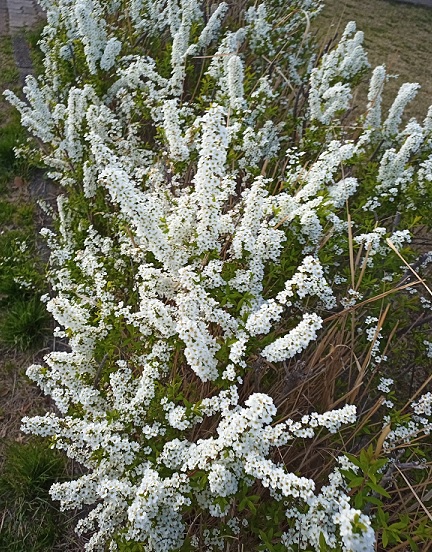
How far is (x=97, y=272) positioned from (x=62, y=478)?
1.07 m

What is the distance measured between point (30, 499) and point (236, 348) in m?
1.50

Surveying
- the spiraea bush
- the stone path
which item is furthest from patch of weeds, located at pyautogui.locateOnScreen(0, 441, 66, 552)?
the stone path

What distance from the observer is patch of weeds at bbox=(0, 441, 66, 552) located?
249 centimetres

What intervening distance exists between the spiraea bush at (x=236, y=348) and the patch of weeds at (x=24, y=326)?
0.25 meters

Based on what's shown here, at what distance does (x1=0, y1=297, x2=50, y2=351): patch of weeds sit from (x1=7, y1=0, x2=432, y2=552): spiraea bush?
9.7 inches

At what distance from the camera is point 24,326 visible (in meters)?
3.31

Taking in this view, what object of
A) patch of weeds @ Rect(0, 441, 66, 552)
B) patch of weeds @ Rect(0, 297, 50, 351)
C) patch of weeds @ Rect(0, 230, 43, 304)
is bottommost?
patch of weeds @ Rect(0, 441, 66, 552)

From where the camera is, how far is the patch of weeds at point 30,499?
98.0 inches

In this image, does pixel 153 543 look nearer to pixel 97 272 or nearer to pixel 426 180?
pixel 97 272

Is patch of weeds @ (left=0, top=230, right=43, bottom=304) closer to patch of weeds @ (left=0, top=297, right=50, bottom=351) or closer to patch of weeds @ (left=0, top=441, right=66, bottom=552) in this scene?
patch of weeds @ (left=0, top=297, right=50, bottom=351)

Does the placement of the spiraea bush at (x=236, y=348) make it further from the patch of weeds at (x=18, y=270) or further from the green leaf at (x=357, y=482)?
the patch of weeds at (x=18, y=270)

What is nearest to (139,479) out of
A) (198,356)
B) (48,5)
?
(198,356)

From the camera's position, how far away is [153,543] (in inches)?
77.8

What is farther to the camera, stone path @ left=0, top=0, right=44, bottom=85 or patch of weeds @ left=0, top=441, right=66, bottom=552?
stone path @ left=0, top=0, right=44, bottom=85
